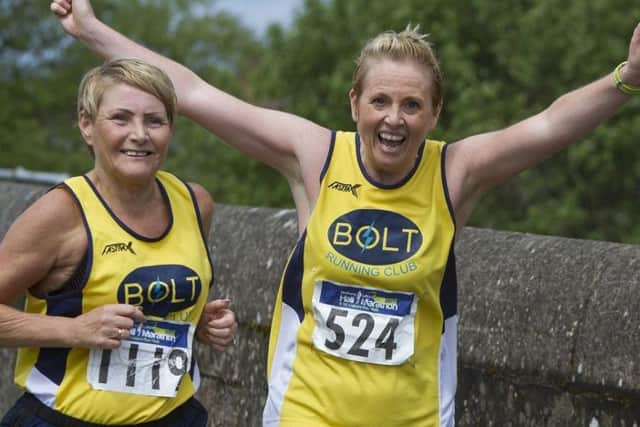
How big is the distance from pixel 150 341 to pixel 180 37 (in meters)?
50.2

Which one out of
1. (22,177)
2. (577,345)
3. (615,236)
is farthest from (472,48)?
(577,345)

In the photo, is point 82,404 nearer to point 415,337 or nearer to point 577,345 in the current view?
point 415,337

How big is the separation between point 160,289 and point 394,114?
0.84m

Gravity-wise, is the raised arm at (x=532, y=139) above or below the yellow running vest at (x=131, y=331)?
above

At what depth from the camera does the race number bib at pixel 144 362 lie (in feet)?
11.1

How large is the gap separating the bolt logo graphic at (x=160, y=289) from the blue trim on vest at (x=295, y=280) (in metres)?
0.29

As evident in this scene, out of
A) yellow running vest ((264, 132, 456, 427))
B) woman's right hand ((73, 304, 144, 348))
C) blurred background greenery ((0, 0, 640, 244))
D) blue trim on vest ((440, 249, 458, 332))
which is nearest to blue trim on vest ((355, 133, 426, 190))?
yellow running vest ((264, 132, 456, 427))

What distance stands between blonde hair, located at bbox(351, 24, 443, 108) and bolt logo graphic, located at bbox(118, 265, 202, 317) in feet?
2.50

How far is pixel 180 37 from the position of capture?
52625 millimetres

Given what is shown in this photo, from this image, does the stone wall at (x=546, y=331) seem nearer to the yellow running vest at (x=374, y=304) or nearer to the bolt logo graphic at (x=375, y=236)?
the yellow running vest at (x=374, y=304)

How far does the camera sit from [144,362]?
3420mm

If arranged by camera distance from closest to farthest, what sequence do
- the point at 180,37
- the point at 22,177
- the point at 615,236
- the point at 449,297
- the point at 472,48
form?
1. the point at 449,297
2. the point at 22,177
3. the point at 615,236
4. the point at 472,48
5. the point at 180,37

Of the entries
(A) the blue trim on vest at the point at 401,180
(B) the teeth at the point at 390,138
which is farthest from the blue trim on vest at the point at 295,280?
(B) the teeth at the point at 390,138

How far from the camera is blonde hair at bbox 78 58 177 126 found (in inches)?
135
